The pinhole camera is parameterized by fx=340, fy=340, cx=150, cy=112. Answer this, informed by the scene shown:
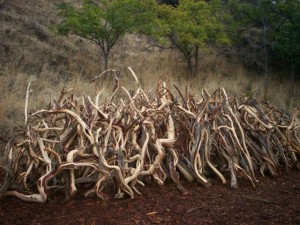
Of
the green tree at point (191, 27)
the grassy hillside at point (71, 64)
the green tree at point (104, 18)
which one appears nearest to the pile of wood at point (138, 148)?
the grassy hillside at point (71, 64)

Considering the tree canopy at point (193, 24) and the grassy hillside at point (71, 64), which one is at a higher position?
the tree canopy at point (193, 24)

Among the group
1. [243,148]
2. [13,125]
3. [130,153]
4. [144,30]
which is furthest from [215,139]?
[144,30]

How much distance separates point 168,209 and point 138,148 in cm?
51

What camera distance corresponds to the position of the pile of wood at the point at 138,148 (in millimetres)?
1887

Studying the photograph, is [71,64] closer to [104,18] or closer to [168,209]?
[104,18]

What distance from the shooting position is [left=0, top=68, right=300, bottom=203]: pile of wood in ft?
6.19

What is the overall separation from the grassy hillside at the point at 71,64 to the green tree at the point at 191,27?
0.94 meters

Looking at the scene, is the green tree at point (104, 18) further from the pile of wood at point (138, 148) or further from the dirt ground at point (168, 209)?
the dirt ground at point (168, 209)

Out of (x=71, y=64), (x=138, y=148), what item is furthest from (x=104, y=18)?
(x=138, y=148)

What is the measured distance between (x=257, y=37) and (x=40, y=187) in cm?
1467

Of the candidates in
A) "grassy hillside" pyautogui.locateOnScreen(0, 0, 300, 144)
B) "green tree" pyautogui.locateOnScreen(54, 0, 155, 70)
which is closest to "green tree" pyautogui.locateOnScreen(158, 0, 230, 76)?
"grassy hillside" pyautogui.locateOnScreen(0, 0, 300, 144)

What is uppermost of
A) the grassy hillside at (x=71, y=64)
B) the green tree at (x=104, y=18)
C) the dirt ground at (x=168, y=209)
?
the green tree at (x=104, y=18)

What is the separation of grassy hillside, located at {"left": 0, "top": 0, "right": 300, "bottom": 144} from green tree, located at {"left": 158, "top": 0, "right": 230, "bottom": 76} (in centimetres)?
94

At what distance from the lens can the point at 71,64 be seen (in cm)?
1033
